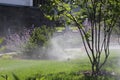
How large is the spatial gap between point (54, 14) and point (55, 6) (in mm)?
765

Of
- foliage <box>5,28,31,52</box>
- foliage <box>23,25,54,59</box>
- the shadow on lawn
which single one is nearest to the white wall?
foliage <box>5,28,31,52</box>

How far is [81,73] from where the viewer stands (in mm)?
11062

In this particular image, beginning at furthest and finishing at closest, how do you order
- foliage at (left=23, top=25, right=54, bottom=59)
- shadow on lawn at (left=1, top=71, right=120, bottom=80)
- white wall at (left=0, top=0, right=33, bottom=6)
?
white wall at (left=0, top=0, right=33, bottom=6)
foliage at (left=23, top=25, right=54, bottom=59)
shadow on lawn at (left=1, top=71, right=120, bottom=80)

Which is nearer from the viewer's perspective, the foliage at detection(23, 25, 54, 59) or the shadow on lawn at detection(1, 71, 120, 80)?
the shadow on lawn at detection(1, 71, 120, 80)

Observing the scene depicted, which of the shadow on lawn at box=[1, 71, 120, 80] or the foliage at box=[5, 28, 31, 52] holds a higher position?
the shadow on lawn at box=[1, 71, 120, 80]

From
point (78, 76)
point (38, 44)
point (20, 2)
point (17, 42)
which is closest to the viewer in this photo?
point (78, 76)

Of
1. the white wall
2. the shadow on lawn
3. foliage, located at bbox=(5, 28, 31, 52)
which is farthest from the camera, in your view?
the white wall

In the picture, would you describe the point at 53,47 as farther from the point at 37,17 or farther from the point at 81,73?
the point at 37,17

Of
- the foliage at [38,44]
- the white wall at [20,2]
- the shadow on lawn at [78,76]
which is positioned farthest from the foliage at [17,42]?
the white wall at [20,2]

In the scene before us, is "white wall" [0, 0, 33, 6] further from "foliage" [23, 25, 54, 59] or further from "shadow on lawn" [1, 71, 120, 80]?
"shadow on lawn" [1, 71, 120, 80]

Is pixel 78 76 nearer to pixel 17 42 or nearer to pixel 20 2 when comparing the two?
pixel 17 42

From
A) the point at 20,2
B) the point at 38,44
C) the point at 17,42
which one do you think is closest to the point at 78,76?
the point at 38,44

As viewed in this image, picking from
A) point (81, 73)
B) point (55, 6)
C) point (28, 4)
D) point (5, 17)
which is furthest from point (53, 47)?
point (28, 4)

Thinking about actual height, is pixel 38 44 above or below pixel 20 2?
above
